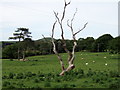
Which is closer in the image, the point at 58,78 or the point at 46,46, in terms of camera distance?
the point at 58,78

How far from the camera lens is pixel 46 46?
51.9 metres

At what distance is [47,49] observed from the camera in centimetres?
5291

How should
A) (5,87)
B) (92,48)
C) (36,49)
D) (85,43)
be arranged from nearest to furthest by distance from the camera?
1. (5,87)
2. (36,49)
3. (92,48)
4. (85,43)

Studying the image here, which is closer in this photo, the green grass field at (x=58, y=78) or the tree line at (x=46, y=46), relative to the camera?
the green grass field at (x=58, y=78)

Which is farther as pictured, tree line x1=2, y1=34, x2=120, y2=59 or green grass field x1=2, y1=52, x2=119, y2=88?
tree line x1=2, y1=34, x2=120, y2=59

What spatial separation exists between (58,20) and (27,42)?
22444 millimetres

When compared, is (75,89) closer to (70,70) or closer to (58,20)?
(70,70)

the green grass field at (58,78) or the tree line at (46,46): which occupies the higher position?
the tree line at (46,46)

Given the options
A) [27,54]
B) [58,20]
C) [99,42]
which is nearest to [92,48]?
[99,42]

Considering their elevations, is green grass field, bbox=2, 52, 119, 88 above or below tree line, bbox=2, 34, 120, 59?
below

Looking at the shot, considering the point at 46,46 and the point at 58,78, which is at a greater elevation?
the point at 46,46

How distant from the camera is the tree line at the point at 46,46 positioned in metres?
37.7

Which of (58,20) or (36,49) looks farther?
(36,49)

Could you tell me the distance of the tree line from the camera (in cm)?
3772
